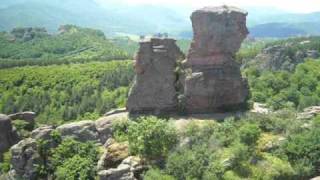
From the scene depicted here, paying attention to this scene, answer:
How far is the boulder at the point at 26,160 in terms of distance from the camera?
52.8 metres

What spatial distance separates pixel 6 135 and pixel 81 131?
407 inches

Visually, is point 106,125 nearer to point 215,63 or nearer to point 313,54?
point 215,63

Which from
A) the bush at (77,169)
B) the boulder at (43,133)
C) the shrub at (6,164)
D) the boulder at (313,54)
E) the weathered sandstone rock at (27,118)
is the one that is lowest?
the boulder at (313,54)

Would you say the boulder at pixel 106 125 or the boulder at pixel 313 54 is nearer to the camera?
the boulder at pixel 106 125

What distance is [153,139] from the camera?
48.3 metres

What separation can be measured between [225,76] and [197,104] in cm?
376

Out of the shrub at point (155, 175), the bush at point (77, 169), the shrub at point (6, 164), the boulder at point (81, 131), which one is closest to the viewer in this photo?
the shrub at point (155, 175)

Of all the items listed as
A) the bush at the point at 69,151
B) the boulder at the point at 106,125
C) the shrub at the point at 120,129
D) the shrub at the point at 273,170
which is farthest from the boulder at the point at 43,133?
the shrub at the point at 273,170

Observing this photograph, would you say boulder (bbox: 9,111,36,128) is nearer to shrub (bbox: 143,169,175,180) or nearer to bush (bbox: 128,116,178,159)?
bush (bbox: 128,116,178,159)

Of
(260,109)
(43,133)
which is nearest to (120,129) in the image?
(43,133)

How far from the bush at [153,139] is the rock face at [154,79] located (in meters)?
5.86

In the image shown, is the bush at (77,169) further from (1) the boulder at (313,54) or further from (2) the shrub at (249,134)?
(1) the boulder at (313,54)

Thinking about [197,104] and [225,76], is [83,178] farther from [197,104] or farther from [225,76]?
[225,76]

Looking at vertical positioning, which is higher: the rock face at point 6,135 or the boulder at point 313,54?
the rock face at point 6,135
